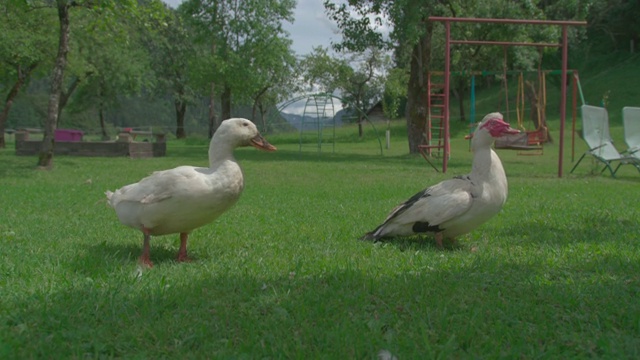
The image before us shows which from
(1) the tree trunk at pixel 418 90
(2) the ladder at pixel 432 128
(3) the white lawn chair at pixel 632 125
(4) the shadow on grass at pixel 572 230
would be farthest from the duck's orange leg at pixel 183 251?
(1) the tree trunk at pixel 418 90

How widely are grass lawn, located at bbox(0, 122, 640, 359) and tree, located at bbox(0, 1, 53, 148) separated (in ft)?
53.4

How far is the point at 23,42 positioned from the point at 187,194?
20.2m

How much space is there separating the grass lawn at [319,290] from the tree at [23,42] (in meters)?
16.3

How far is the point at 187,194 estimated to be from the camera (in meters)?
4.38

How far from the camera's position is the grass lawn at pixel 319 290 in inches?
115

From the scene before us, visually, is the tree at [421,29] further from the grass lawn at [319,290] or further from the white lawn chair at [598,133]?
the grass lawn at [319,290]

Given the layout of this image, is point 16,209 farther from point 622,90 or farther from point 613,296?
point 622,90

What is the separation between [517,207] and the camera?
7.94 metres

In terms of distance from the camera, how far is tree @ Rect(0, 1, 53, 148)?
68.3ft

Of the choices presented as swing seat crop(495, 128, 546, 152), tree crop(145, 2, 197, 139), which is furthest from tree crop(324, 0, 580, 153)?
tree crop(145, 2, 197, 139)

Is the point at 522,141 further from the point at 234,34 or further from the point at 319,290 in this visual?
the point at 234,34

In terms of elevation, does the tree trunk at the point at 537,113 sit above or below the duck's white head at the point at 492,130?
above

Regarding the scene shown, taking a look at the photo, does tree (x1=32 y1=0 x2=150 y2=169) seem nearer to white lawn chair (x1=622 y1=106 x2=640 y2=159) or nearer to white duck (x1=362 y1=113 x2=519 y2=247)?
white duck (x1=362 y1=113 x2=519 y2=247)

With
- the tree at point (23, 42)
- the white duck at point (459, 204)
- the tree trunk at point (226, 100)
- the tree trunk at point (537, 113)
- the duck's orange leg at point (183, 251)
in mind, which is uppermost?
the tree at point (23, 42)
